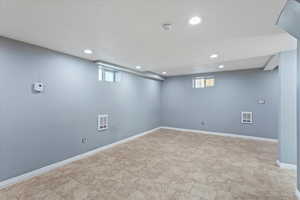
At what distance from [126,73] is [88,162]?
116 inches

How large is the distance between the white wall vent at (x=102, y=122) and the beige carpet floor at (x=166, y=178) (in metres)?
0.64

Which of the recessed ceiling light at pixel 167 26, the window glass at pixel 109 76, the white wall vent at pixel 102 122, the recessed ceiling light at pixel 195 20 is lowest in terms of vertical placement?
the white wall vent at pixel 102 122

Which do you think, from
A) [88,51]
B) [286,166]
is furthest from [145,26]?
[286,166]

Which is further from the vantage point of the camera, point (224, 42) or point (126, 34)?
point (224, 42)

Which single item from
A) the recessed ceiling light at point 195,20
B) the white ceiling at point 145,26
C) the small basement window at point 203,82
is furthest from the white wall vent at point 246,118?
the recessed ceiling light at point 195,20

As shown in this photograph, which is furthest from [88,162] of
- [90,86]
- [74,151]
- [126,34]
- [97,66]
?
[126,34]

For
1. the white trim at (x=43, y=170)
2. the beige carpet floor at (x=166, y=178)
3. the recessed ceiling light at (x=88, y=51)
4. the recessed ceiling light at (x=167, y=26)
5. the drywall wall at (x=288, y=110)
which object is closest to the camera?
the recessed ceiling light at (x=167, y=26)

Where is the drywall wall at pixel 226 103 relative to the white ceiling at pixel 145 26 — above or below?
below

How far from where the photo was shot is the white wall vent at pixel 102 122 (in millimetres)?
3920

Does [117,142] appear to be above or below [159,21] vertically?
below

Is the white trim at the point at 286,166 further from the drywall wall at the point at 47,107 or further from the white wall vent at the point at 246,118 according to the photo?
the drywall wall at the point at 47,107

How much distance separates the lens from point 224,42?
257 cm

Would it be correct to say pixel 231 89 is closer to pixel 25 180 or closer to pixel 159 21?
pixel 159 21

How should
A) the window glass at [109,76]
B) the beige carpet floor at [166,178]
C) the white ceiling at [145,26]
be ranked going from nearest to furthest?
the white ceiling at [145,26] < the beige carpet floor at [166,178] < the window glass at [109,76]
